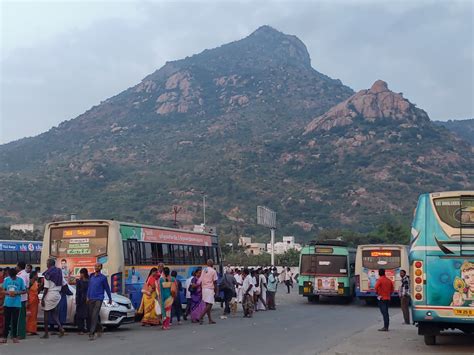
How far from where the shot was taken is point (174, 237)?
23688 millimetres

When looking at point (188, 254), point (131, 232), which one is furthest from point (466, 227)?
point (188, 254)

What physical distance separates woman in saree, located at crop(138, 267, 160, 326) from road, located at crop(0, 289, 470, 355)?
354 millimetres

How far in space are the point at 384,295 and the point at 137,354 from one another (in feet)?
23.3

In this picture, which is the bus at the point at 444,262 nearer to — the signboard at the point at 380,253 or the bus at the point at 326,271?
the signboard at the point at 380,253

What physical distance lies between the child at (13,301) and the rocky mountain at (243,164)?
76630mm

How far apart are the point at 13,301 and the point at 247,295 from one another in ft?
32.7

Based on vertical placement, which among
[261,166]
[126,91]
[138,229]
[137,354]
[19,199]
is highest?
[126,91]

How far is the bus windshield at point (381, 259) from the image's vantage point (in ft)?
93.5

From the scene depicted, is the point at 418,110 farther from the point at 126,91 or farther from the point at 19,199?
the point at 126,91

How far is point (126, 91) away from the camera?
622ft

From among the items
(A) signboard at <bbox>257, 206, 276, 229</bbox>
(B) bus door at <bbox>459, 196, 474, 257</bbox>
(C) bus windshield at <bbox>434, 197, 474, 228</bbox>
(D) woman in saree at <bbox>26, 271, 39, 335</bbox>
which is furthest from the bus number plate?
(A) signboard at <bbox>257, 206, 276, 229</bbox>

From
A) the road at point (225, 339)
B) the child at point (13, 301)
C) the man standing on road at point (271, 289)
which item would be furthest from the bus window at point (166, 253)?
the child at point (13, 301)

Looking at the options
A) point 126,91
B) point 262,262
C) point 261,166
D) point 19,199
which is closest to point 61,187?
point 19,199

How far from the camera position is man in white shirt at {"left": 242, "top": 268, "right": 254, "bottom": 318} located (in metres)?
22.2
